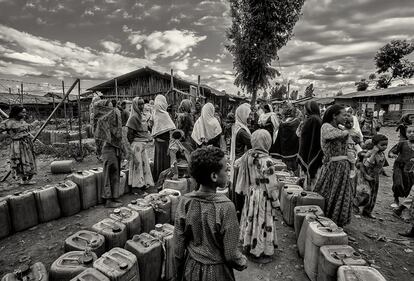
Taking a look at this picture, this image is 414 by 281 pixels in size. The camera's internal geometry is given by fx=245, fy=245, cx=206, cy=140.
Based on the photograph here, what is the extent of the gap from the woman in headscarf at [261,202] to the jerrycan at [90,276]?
5.95ft

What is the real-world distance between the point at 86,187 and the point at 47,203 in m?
0.67

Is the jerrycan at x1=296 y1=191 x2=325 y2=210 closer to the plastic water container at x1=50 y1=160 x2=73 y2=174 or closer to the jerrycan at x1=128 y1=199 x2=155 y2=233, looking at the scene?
the jerrycan at x1=128 y1=199 x2=155 y2=233

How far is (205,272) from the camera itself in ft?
5.16

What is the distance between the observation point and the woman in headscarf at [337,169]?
11.6 ft

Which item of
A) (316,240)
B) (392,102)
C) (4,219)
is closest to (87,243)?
(4,219)

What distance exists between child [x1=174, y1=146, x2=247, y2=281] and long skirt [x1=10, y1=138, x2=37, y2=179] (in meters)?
5.87

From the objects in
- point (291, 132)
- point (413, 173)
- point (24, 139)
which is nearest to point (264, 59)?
point (291, 132)

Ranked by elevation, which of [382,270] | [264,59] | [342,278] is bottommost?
[382,270]

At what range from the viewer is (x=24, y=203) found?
3.67 metres

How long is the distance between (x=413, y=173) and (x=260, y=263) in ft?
12.8

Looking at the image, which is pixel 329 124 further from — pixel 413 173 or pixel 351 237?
pixel 413 173

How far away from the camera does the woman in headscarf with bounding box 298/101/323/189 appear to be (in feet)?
14.4

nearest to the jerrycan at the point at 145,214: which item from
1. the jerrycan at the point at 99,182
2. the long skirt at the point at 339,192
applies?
the jerrycan at the point at 99,182

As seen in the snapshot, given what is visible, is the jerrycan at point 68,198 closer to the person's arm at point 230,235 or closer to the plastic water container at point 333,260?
the person's arm at point 230,235
